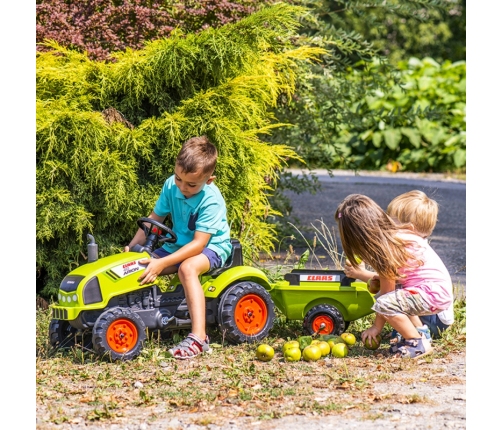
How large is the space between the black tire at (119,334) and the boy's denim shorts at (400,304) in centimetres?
140

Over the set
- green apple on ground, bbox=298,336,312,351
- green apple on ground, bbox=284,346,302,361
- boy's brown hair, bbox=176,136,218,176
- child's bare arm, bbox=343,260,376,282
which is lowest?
green apple on ground, bbox=284,346,302,361

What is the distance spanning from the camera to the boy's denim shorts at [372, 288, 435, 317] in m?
4.92

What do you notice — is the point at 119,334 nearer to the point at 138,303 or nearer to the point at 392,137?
the point at 138,303

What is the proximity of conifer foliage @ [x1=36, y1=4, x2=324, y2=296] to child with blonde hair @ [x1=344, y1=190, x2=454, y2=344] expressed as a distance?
119cm

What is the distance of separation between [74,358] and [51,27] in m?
2.71

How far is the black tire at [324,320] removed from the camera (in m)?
5.30

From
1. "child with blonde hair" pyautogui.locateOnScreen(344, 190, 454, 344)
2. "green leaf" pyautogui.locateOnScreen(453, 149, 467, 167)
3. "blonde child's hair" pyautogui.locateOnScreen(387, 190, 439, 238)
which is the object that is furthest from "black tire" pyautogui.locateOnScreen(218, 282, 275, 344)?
"green leaf" pyautogui.locateOnScreen(453, 149, 467, 167)

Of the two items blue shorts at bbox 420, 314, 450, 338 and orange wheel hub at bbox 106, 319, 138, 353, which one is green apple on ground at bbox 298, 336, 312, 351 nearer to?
blue shorts at bbox 420, 314, 450, 338

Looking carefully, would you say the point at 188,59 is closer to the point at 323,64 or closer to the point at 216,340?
the point at 216,340

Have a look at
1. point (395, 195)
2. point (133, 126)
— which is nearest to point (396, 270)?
point (133, 126)

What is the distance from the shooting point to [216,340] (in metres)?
5.30

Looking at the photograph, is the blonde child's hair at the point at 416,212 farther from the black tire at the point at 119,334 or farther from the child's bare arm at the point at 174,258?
the black tire at the point at 119,334

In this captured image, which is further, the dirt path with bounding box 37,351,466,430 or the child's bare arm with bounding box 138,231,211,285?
the child's bare arm with bounding box 138,231,211,285

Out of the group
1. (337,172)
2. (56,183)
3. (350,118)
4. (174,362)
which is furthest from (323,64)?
(337,172)
